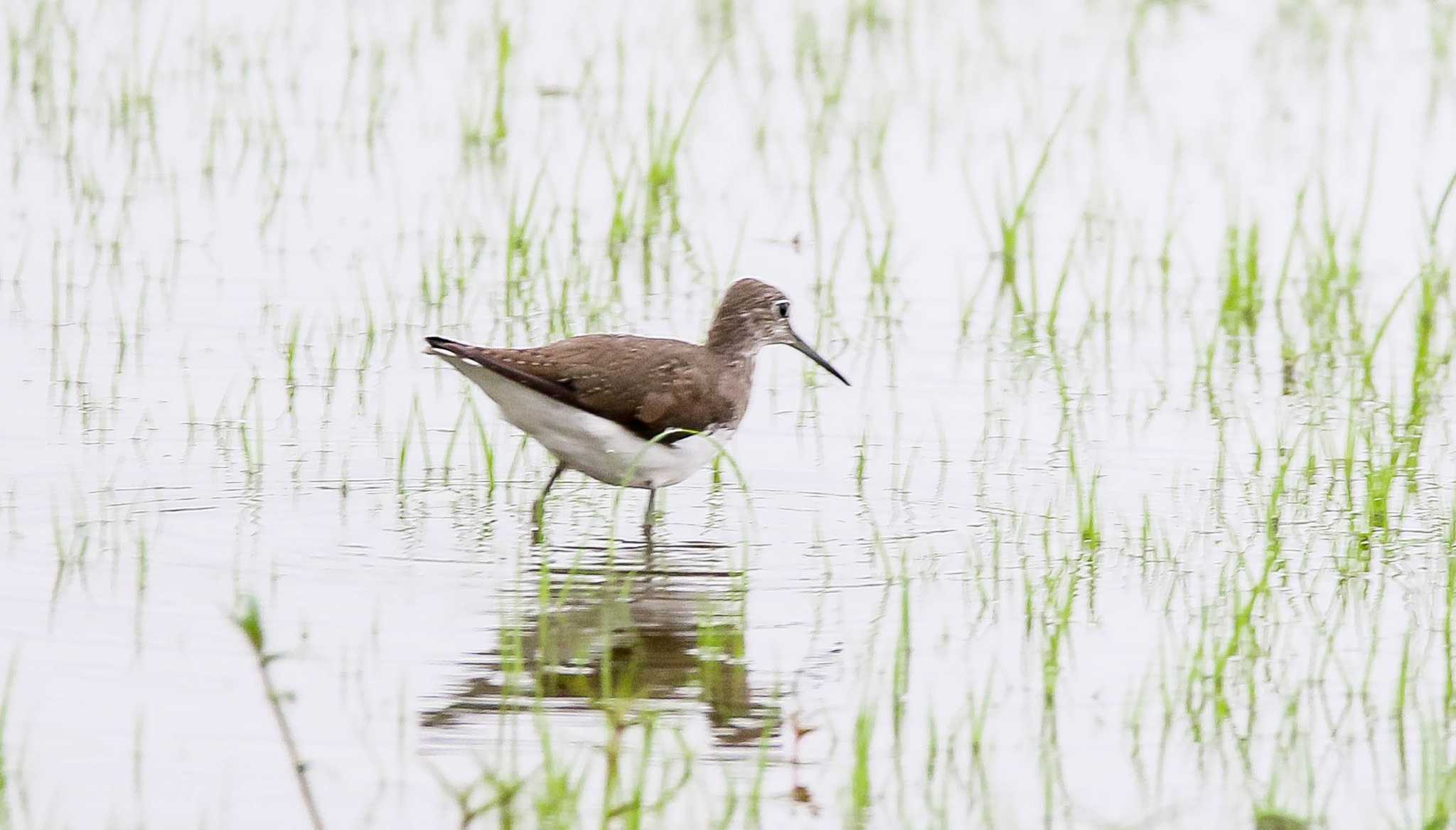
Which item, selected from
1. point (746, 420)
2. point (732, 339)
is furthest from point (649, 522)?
point (746, 420)

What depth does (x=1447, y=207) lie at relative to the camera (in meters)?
11.0

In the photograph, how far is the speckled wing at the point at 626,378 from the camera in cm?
679

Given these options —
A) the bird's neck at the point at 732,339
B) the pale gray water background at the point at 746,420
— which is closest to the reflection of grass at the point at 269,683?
the pale gray water background at the point at 746,420

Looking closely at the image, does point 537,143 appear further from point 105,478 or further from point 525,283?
point 105,478

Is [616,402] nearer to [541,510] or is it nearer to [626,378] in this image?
[626,378]

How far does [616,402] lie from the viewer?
6.97 m

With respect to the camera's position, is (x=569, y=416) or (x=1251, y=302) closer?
(x=569, y=416)

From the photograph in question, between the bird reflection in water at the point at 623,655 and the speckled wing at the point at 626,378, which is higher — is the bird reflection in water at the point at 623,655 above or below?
below

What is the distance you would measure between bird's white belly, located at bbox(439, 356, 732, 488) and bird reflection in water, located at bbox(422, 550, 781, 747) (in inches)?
16.9

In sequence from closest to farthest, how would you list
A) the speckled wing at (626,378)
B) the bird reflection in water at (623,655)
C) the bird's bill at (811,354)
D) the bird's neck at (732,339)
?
the bird reflection in water at (623,655) < the speckled wing at (626,378) < the bird's neck at (732,339) < the bird's bill at (811,354)

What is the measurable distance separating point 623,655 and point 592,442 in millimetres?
1187

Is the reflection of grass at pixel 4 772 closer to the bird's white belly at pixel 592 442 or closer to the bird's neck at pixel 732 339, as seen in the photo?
the bird's white belly at pixel 592 442

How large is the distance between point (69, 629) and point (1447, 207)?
297 inches

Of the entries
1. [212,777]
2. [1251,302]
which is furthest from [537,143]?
[212,777]
